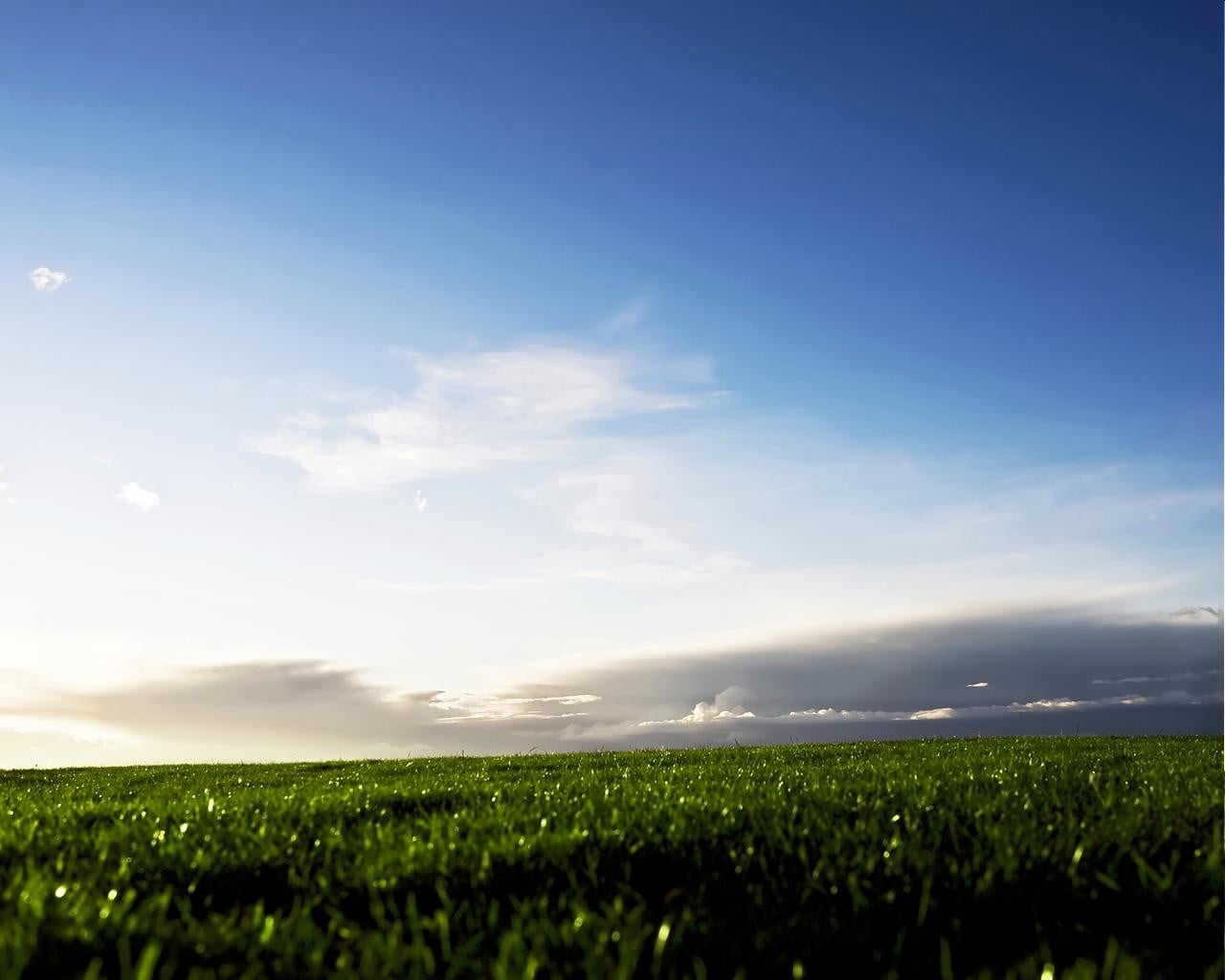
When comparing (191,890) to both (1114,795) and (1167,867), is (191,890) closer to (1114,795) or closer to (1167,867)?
(1167,867)

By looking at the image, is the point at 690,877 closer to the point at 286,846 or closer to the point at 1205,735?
the point at 286,846

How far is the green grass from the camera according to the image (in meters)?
4.03

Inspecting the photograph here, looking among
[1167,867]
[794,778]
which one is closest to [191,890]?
[1167,867]

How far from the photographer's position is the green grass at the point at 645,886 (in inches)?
159

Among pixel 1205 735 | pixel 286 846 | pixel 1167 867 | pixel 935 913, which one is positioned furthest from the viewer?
pixel 1205 735

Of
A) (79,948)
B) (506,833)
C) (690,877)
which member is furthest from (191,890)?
(690,877)

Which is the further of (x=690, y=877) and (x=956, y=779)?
(x=956, y=779)

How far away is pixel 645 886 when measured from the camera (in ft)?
17.7

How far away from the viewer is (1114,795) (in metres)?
7.76

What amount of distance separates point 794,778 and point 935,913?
6633 mm

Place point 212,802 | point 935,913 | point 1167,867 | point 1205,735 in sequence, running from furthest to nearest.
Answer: point 1205,735 < point 212,802 < point 1167,867 < point 935,913

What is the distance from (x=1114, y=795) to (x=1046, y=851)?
10.5 feet

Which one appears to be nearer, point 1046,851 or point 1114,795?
point 1046,851

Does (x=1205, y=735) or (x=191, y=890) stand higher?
(x=191, y=890)
